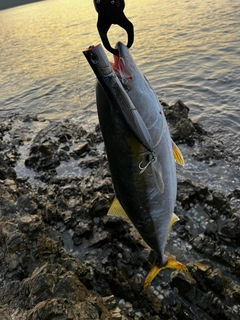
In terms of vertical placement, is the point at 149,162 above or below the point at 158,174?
above

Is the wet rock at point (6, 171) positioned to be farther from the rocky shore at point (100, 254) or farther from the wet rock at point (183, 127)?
the wet rock at point (183, 127)

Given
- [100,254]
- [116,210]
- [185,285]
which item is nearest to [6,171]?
[100,254]

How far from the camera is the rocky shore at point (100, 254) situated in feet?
12.8

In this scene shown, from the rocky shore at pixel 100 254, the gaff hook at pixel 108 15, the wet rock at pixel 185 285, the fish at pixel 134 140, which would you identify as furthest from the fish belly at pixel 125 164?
the wet rock at pixel 185 285

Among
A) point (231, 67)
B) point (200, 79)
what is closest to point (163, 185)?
point (200, 79)

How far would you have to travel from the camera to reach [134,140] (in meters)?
2.49

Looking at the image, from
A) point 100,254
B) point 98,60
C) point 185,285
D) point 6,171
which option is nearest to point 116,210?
point 98,60

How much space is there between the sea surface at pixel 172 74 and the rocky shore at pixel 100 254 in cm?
161

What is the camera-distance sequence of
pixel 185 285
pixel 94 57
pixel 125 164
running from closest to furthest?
pixel 94 57 → pixel 125 164 → pixel 185 285

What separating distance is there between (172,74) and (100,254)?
12140 millimetres

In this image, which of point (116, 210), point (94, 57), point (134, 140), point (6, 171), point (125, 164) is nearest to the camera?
point (94, 57)

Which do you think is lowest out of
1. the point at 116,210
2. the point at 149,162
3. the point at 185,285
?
the point at 185,285

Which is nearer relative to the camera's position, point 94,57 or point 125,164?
point 94,57

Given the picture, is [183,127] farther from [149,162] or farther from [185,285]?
[149,162]
